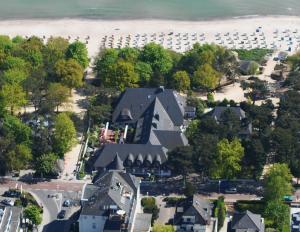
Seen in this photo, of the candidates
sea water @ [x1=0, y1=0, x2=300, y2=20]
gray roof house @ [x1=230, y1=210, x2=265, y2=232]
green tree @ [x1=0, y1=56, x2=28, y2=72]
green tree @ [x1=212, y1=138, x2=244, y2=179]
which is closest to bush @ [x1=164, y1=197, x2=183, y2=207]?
green tree @ [x1=212, y1=138, x2=244, y2=179]

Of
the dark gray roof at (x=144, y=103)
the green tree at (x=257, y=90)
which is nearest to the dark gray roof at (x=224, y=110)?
the dark gray roof at (x=144, y=103)

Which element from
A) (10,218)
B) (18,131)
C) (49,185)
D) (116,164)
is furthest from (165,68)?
(10,218)

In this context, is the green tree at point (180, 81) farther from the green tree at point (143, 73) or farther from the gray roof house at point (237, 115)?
the gray roof house at point (237, 115)

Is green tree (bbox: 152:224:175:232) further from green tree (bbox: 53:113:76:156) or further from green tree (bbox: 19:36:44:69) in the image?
green tree (bbox: 19:36:44:69)

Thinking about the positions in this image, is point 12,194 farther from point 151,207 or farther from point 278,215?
point 278,215

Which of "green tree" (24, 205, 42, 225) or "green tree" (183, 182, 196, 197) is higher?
"green tree" (183, 182, 196, 197)

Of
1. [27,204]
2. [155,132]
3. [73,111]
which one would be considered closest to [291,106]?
[155,132]
